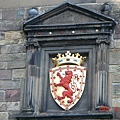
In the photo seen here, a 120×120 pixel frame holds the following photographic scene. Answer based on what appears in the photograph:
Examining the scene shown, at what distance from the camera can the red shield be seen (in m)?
9.16

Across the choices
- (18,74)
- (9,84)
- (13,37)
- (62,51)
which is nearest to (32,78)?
(18,74)

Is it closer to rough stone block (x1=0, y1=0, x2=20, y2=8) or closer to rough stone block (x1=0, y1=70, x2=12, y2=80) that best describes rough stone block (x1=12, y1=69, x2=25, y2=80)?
rough stone block (x1=0, y1=70, x2=12, y2=80)

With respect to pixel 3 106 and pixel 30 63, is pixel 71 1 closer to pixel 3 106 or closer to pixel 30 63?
pixel 30 63

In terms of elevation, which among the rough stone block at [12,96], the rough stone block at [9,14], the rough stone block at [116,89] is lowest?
the rough stone block at [12,96]

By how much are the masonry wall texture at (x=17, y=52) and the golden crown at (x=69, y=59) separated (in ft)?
1.60

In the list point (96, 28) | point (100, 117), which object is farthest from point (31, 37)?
point (100, 117)

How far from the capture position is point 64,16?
379 inches

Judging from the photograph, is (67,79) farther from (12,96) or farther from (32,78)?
(12,96)

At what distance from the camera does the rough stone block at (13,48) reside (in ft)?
31.8

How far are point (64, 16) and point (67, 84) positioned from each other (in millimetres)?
1167

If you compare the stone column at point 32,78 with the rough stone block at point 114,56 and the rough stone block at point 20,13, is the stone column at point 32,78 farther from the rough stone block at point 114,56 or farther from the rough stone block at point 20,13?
the rough stone block at point 114,56

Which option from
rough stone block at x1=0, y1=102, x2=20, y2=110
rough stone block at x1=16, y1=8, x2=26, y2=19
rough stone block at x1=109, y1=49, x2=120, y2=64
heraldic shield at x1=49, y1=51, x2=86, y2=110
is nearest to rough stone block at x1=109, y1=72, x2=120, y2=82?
rough stone block at x1=109, y1=49, x2=120, y2=64

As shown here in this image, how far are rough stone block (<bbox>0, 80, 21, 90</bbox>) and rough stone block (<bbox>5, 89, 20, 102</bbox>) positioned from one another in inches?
2.7

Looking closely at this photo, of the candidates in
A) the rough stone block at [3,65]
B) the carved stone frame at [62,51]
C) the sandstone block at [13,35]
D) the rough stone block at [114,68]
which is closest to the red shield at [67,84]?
the carved stone frame at [62,51]
